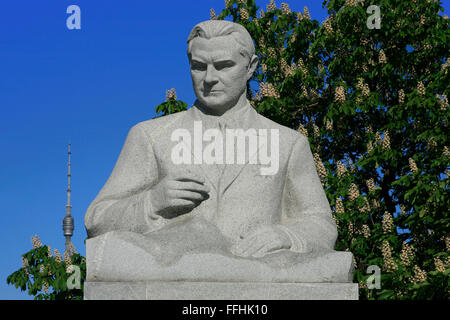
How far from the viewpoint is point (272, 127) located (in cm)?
634

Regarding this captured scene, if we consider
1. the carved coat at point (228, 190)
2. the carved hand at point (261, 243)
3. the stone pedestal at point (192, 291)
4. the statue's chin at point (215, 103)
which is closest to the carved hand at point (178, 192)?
the carved coat at point (228, 190)

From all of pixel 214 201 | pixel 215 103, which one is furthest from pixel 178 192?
pixel 215 103

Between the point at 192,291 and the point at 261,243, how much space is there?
697 mm

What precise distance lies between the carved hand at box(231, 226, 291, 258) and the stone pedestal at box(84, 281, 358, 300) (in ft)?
1.10

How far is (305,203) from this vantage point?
20.2ft

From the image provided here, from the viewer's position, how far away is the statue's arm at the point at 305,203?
5.89 m

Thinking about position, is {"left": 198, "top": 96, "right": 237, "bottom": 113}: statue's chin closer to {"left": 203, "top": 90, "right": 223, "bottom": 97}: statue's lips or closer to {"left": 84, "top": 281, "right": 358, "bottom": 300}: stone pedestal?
{"left": 203, "top": 90, "right": 223, "bottom": 97}: statue's lips

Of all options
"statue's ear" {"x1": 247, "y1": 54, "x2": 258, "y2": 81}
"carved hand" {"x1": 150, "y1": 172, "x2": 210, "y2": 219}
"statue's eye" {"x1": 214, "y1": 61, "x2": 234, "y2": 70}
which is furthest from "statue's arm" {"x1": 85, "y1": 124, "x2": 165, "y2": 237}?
"statue's ear" {"x1": 247, "y1": 54, "x2": 258, "y2": 81}

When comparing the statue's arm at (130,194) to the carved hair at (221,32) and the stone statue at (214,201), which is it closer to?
the stone statue at (214,201)

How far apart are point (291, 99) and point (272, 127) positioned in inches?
288

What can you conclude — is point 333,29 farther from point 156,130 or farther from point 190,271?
point 190,271

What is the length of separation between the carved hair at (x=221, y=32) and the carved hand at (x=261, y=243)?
5.29 ft

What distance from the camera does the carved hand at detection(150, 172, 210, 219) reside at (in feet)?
18.2
